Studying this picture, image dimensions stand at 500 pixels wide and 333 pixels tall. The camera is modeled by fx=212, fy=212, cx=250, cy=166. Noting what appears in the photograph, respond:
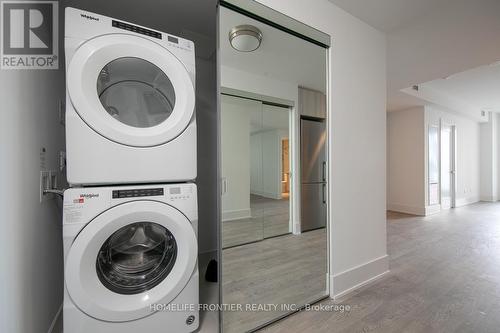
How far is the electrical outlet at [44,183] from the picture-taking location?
45.2 inches

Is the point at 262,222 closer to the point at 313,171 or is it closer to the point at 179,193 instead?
the point at 313,171

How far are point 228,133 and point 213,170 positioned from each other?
100 centimetres

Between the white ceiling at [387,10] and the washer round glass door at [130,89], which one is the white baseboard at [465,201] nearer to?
the white ceiling at [387,10]

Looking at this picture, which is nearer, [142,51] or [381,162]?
[142,51]

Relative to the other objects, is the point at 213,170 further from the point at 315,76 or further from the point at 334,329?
the point at 334,329

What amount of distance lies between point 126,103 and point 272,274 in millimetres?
1691

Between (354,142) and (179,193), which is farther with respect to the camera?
(354,142)

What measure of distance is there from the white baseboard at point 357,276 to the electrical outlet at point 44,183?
6.54 feet

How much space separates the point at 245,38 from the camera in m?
1.47

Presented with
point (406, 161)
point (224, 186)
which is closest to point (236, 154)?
point (224, 186)

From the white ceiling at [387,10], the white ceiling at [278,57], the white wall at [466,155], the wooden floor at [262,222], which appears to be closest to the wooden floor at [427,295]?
the wooden floor at [262,222]

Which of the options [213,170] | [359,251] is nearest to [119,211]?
[213,170]

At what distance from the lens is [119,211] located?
105 centimetres

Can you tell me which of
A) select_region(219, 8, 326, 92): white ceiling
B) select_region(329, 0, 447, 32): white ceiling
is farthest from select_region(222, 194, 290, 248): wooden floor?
select_region(329, 0, 447, 32): white ceiling
